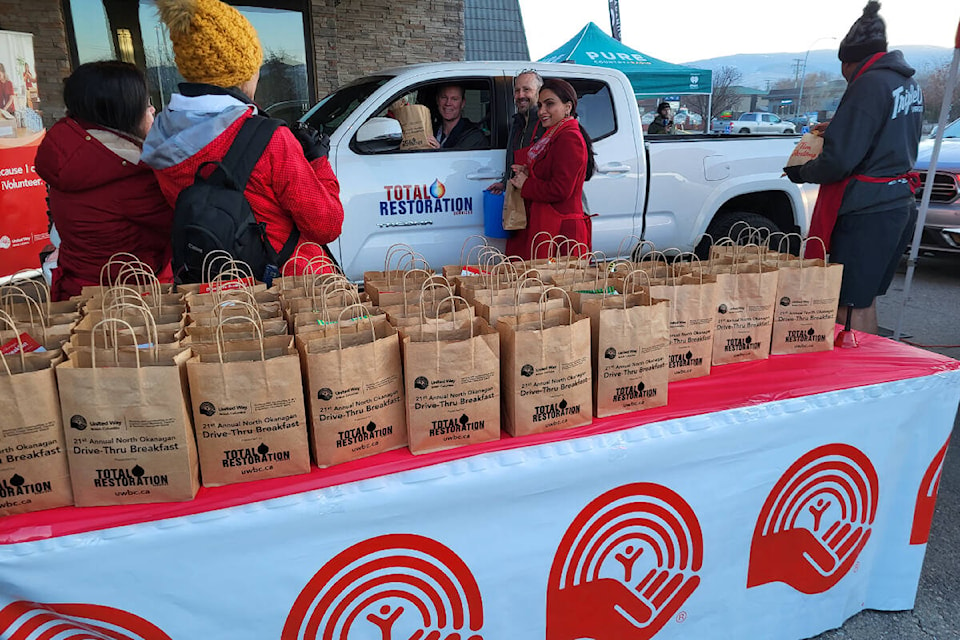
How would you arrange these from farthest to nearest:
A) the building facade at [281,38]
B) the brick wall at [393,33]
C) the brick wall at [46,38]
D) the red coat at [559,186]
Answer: the brick wall at [393,33] → the building facade at [281,38] → the brick wall at [46,38] → the red coat at [559,186]

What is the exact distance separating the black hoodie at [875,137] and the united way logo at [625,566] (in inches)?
85.2

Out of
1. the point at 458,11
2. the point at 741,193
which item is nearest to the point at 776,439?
the point at 741,193

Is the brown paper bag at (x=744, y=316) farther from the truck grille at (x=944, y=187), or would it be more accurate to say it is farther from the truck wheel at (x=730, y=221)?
the truck grille at (x=944, y=187)

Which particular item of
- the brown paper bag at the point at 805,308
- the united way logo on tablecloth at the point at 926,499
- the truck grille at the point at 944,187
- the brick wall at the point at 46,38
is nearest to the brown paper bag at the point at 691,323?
the brown paper bag at the point at 805,308

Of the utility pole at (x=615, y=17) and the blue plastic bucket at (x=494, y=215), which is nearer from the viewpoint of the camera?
the blue plastic bucket at (x=494, y=215)

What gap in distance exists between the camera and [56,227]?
266cm

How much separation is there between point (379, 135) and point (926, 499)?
3380 mm

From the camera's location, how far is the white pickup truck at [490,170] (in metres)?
4.24

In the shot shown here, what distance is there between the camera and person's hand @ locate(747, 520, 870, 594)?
1.96m

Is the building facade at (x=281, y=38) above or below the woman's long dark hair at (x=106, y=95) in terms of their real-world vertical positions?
above

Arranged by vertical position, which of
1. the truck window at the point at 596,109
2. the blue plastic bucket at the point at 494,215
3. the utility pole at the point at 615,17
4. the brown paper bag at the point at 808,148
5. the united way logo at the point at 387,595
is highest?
the utility pole at the point at 615,17

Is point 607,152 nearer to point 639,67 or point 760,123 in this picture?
point 639,67

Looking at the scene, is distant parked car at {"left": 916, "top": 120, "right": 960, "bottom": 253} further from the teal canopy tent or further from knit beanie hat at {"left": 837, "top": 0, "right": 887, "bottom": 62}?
the teal canopy tent

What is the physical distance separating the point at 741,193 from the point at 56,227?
4.79m
